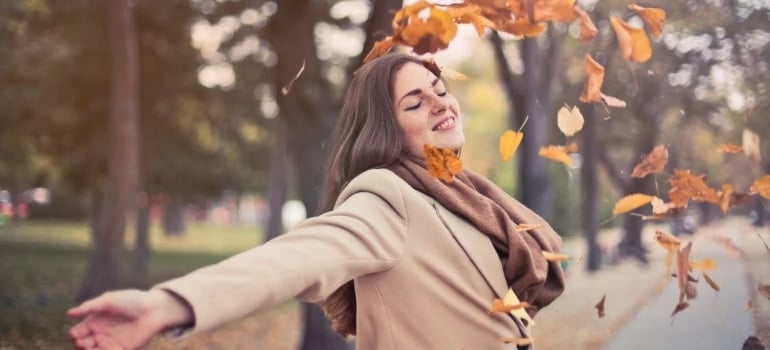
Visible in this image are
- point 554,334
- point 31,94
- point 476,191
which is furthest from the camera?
point 31,94

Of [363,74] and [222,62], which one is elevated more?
[363,74]

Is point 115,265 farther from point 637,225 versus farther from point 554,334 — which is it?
point 637,225

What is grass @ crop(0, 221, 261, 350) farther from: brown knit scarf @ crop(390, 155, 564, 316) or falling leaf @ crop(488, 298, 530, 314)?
falling leaf @ crop(488, 298, 530, 314)

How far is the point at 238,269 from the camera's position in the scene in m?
1.69

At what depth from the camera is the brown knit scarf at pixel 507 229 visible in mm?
2254

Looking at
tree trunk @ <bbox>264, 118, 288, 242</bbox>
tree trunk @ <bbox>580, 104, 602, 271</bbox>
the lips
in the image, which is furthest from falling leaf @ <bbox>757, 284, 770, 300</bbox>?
tree trunk @ <bbox>264, 118, 288, 242</bbox>

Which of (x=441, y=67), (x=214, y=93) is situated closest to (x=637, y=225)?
(x=214, y=93)

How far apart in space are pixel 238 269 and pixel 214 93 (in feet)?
56.1

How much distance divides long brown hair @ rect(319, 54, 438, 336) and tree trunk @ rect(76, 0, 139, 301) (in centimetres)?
1021

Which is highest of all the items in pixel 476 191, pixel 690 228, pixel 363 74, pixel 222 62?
Answer: pixel 363 74

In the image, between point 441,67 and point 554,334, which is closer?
point 441,67

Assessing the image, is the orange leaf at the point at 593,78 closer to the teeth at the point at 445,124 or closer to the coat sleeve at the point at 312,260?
the teeth at the point at 445,124

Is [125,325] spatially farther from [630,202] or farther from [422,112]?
[630,202]

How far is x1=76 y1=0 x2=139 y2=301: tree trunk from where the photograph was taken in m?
12.2
